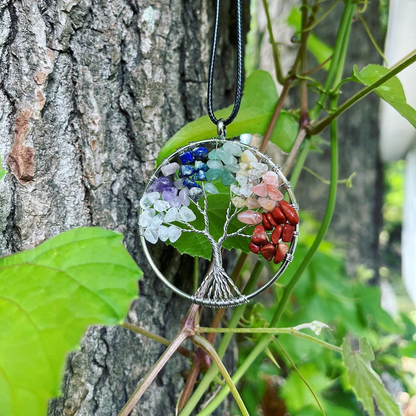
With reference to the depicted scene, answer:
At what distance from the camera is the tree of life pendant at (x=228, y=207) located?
0.47 meters

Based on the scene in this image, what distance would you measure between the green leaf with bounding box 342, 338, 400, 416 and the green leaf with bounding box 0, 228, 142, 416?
0.30 metres

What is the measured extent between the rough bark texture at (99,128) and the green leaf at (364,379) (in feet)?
0.86

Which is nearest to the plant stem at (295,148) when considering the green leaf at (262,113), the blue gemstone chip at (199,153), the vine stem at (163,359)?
the green leaf at (262,113)

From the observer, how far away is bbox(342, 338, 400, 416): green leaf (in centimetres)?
45

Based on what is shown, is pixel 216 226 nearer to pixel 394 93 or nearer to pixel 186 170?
pixel 186 170

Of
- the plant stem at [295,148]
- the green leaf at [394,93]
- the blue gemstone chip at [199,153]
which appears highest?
the green leaf at [394,93]

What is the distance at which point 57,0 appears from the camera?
47 centimetres

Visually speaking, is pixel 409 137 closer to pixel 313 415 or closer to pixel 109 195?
pixel 313 415

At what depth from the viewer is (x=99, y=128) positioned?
506 millimetres

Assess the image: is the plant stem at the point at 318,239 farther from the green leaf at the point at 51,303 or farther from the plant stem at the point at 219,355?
the green leaf at the point at 51,303

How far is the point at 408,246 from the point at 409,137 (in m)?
0.52

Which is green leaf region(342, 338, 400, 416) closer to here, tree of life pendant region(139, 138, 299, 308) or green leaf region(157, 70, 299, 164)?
tree of life pendant region(139, 138, 299, 308)

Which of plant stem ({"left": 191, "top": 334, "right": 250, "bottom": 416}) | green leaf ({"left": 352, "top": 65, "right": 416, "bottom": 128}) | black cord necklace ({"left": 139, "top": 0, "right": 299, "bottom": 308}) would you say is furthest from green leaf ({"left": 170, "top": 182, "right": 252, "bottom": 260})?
green leaf ({"left": 352, "top": 65, "right": 416, "bottom": 128})

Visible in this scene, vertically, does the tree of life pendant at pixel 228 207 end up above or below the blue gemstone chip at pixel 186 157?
below
